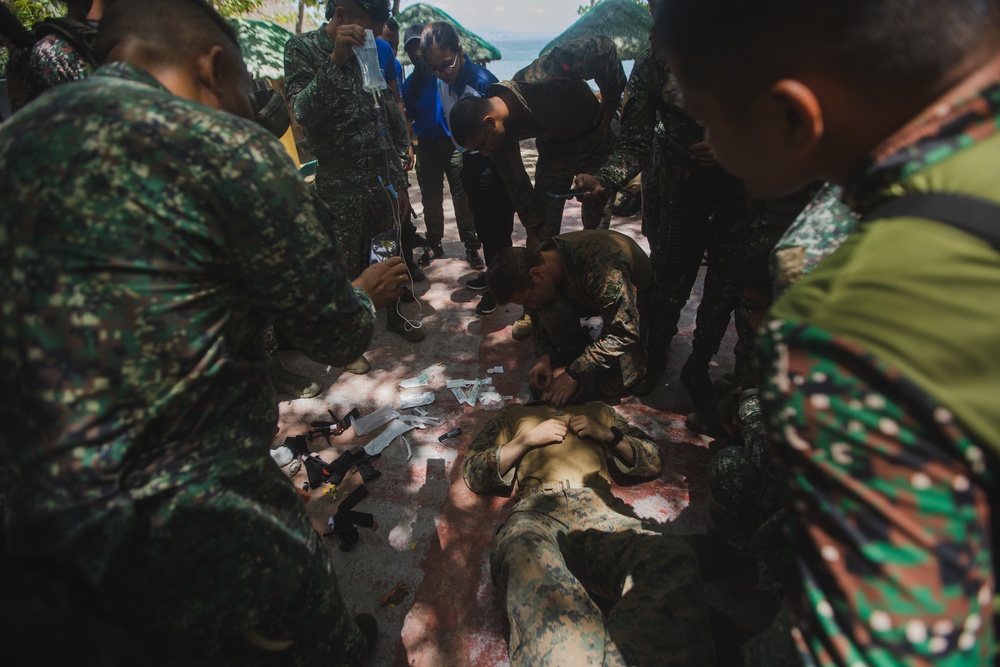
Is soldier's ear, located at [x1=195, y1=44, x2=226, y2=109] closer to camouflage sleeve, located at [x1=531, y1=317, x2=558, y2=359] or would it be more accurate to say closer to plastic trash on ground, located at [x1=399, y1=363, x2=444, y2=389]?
camouflage sleeve, located at [x1=531, y1=317, x2=558, y2=359]

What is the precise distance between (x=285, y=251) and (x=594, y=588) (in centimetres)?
182

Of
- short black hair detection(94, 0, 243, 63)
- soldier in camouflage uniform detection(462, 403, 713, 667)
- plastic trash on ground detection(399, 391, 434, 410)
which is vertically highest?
short black hair detection(94, 0, 243, 63)

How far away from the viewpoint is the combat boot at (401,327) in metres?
4.27

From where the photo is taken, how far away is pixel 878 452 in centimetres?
57

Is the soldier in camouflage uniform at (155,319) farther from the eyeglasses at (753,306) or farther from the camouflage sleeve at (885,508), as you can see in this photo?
the eyeglasses at (753,306)

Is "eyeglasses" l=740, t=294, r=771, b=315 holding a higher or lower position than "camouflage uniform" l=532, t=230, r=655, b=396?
higher

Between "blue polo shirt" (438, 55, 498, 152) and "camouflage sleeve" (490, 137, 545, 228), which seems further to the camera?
"blue polo shirt" (438, 55, 498, 152)

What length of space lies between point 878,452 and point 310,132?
13.6ft

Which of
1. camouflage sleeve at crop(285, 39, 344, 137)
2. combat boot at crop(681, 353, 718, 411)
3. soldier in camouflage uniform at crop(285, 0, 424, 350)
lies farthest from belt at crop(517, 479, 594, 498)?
camouflage sleeve at crop(285, 39, 344, 137)

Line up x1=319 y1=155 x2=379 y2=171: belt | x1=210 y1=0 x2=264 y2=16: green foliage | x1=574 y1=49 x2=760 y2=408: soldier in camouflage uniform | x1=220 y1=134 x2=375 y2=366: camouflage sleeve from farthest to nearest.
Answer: x1=210 y1=0 x2=264 y2=16: green foliage < x1=319 y1=155 x2=379 y2=171: belt < x1=574 y1=49 x2=760 y2=408: soldier in camouflage uniform < x1=220 y1=134 x2=375 y2=366: camouflage sleeve

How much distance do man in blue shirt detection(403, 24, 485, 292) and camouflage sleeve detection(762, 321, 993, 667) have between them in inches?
183

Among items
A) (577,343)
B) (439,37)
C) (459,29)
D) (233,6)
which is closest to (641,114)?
(577,343)

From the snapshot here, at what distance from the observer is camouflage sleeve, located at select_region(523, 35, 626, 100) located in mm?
4238

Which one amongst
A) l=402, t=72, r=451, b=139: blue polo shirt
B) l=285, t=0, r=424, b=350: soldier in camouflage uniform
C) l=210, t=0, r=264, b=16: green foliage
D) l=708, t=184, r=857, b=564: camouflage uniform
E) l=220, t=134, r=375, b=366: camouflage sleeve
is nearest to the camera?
l=220, t=134, r=375, b=366: camouflage sleeve
